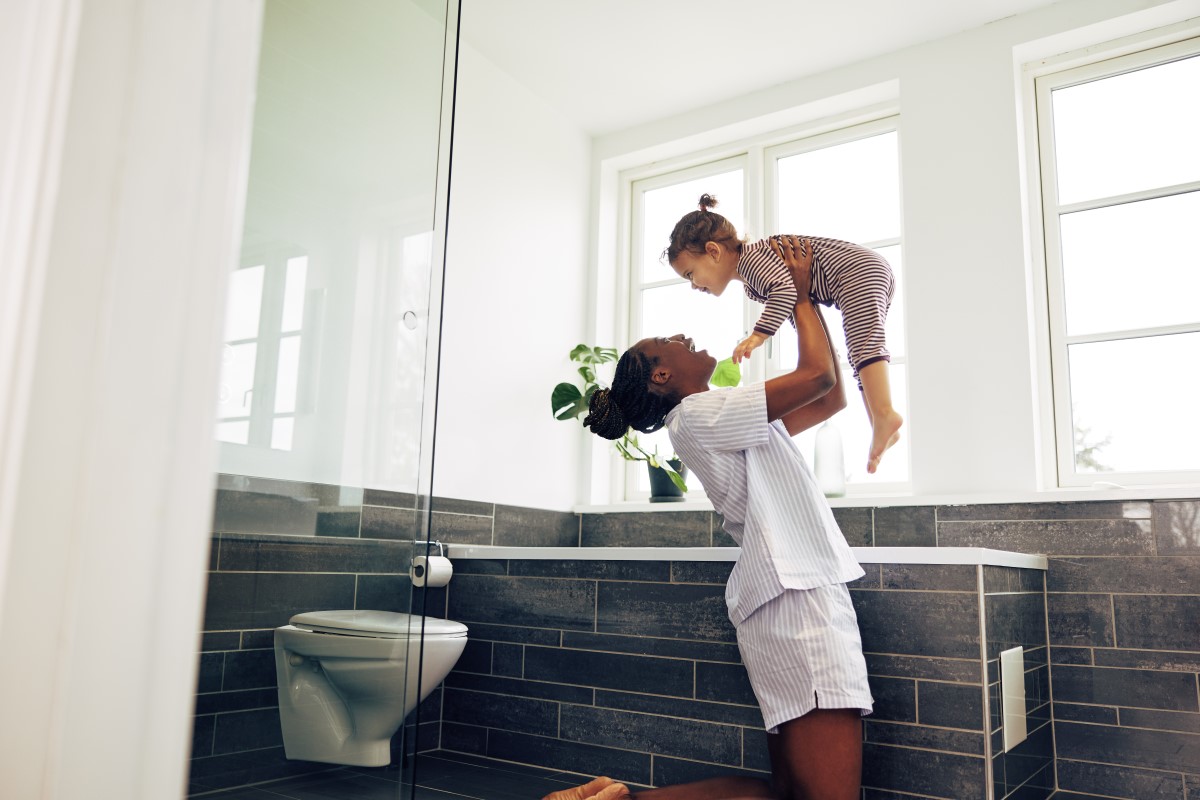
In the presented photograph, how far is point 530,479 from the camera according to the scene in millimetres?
4223

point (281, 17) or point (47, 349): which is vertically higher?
point (281, 17)

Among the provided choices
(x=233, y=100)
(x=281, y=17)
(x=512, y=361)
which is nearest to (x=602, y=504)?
(x=512, y=361)

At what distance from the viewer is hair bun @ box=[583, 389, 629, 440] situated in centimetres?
220

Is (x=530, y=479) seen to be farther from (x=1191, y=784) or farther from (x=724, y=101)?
(x=1191, y=784)

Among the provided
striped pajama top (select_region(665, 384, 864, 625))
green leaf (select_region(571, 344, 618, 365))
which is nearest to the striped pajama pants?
striped pajama top (select_region(665, 384, 864, 625))

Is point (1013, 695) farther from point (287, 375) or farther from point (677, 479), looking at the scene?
point (287, 375)

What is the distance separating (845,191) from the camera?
4.28 m

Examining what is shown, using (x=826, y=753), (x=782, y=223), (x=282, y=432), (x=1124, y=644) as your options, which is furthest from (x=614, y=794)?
(x=782, y=223)

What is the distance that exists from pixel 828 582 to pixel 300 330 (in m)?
1.20

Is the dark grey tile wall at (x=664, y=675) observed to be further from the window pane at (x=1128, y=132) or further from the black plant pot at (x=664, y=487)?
the window pane at (x=1128, y=132)

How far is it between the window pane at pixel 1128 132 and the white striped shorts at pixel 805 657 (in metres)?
2.61

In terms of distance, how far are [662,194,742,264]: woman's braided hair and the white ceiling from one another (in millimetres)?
1699

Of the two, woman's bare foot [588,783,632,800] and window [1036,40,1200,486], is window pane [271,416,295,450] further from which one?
window [1036,40,1200,486]

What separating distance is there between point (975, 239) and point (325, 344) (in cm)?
302
